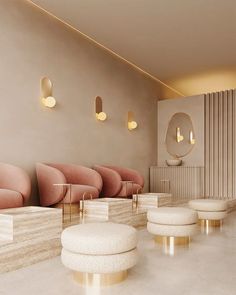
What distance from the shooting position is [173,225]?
9.19 ft

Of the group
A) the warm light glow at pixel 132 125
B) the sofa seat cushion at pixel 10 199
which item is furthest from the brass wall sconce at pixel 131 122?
the sofa seat cushion at pixel 10 199

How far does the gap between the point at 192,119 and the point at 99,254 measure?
5.42 meters

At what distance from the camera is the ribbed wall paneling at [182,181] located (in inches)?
247

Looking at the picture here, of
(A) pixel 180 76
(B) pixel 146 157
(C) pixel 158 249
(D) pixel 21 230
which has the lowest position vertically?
(C) pixel 158 249

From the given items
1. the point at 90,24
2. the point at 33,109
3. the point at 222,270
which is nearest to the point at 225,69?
the point at 90,24

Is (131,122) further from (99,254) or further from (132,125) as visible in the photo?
(99,254)

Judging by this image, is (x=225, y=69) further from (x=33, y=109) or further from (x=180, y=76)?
(x=33, y=109)

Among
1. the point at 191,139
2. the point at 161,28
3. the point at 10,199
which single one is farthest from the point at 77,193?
the point at 191,139

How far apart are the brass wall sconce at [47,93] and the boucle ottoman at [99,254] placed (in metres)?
2.58

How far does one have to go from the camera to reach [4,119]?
3.65 m

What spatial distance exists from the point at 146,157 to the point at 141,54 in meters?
2.19

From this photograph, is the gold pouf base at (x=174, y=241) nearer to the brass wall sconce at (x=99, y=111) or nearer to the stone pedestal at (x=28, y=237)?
the stone pedestal at (x=28, y=237)

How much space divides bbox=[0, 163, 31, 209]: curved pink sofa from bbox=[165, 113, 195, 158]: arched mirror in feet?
14.3

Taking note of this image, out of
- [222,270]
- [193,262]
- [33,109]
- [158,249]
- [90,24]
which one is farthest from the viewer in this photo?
[90,24]
